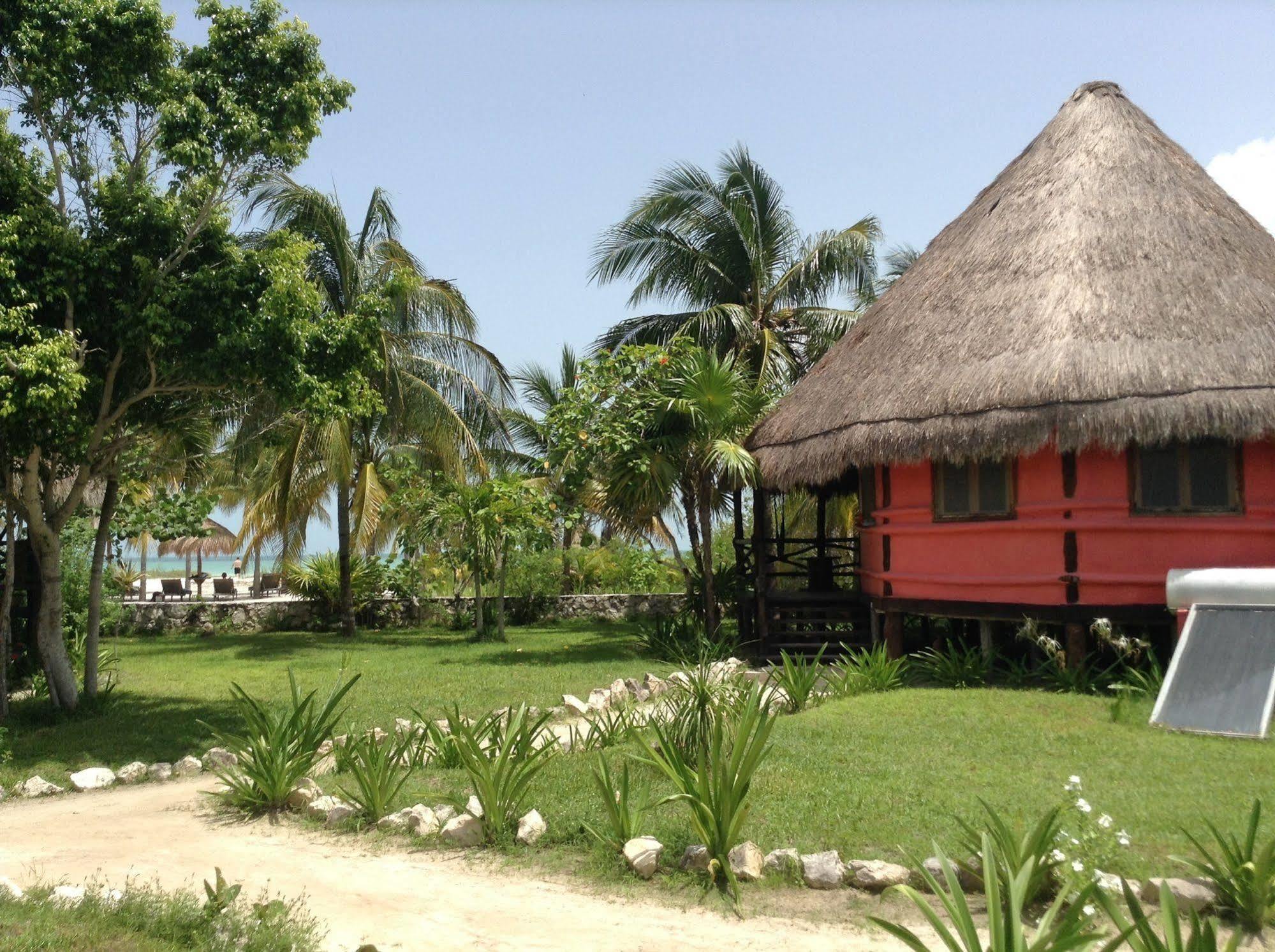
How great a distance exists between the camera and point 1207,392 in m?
9.99

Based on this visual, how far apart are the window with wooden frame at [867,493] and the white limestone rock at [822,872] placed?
8419mm

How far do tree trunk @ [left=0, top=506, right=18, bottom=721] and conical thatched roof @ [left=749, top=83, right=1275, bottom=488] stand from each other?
8.01 m

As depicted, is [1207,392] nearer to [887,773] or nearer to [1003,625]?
[1003,625]

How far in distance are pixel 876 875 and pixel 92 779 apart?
581 centimetres

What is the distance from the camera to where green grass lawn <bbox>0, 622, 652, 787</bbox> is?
9.34 metres

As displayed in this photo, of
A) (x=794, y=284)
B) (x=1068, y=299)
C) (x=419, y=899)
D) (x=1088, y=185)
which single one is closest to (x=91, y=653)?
(x=419, y=899)

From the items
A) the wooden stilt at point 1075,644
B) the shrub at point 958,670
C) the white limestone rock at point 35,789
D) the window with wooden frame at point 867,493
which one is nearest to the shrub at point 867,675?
the shrub at point 958,670

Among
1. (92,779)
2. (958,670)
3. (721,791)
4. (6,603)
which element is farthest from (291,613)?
(721,791)

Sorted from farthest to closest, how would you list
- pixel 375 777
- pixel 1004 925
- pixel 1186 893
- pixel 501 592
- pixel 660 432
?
pixel 501 592, pixel 660 432, pixel 375 777, pixel 1186 893, pixel 1004 925

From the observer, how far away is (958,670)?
10.9 m

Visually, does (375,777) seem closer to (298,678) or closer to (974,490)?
(298,678)

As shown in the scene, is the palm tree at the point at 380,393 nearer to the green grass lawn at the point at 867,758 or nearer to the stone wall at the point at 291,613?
the stone wall at the point at 291,613

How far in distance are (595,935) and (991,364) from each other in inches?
314

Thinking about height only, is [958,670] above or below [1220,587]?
below
